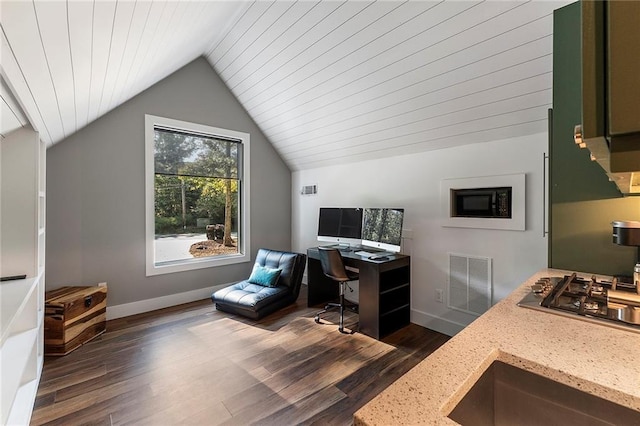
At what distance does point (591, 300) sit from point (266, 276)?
10.6 feet

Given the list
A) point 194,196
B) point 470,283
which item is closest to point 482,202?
point 470,283

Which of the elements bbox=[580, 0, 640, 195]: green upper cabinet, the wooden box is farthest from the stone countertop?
the wooden box

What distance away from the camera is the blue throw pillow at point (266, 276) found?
12.2 ft

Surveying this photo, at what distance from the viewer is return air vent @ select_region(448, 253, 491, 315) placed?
9.00 feet

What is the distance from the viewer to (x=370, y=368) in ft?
7.76

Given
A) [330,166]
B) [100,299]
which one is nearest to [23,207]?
[100,299]

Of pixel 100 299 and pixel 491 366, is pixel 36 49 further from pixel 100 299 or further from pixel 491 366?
pixel 100 299

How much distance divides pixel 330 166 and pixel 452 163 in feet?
6.04

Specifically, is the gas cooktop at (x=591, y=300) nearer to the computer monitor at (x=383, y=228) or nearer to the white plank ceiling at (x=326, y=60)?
the white plank ceiling at (x=326, y=60)

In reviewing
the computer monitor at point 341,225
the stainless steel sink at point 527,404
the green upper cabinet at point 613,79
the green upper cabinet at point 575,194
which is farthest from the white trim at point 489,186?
the green upper cabinet at point 613,79

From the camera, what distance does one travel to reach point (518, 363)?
0.77 m

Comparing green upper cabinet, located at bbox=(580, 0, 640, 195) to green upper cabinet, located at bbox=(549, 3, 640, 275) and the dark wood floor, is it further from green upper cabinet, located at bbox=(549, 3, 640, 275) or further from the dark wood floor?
the dark wood floor

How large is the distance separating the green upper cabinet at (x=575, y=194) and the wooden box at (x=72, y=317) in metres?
3.81

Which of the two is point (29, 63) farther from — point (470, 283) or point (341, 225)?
point (470, 283)
